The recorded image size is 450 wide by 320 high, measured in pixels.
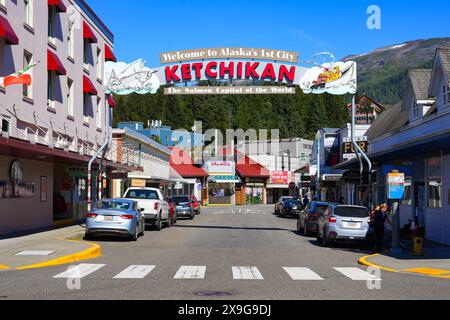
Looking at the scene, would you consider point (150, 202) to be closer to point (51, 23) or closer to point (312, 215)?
point (312, 215)

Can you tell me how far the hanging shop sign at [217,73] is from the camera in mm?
31844

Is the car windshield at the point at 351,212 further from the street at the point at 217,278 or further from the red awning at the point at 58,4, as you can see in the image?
the red awning at the point at 58,4

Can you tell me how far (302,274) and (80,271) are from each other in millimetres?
4966

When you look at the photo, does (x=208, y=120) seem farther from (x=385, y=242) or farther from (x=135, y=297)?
(x=135, y=297)

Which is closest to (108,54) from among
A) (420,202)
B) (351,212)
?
(420,202)

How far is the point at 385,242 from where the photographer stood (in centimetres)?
2484

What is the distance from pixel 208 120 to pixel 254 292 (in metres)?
97.5

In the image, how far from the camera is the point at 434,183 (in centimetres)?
2492

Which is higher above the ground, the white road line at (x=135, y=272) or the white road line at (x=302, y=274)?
the white road line at (x=135, y=272)

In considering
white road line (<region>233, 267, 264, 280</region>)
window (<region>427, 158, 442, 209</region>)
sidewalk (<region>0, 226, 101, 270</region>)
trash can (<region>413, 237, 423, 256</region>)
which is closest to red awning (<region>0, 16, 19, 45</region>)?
sidewalk (<region>0, 226, 101, 270</region>)

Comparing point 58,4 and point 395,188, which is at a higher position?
point 58,4

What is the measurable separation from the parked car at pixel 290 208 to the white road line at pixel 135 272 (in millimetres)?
34034

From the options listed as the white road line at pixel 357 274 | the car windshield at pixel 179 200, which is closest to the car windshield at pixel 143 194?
the car windshield at pixel 179 200

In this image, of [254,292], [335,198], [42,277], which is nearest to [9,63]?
[42,277]
